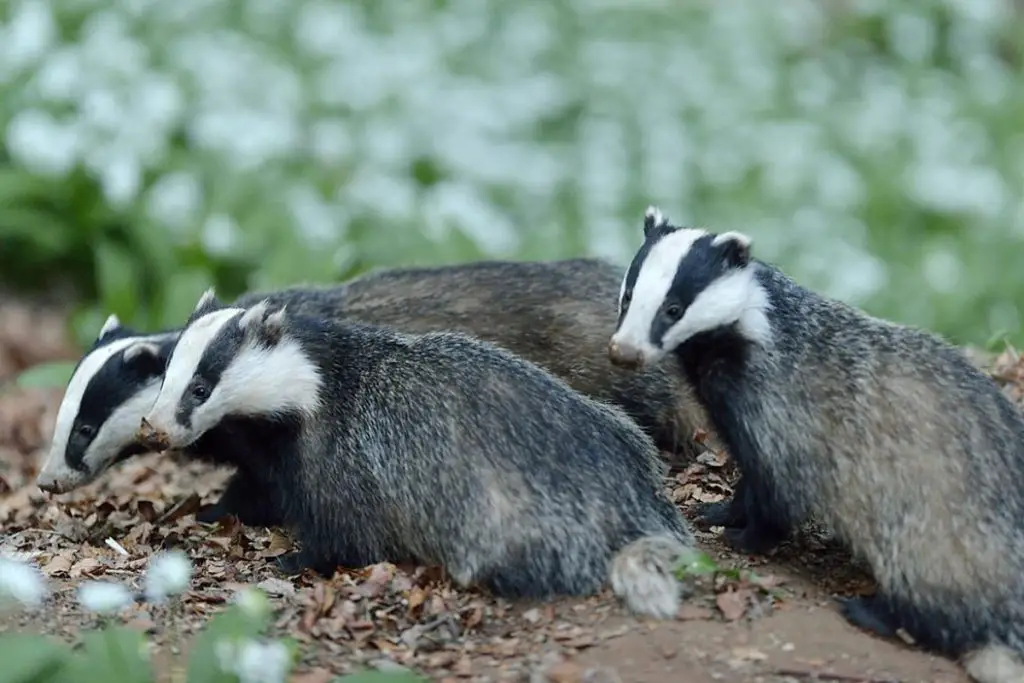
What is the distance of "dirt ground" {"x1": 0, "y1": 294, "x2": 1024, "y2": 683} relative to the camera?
5391mm

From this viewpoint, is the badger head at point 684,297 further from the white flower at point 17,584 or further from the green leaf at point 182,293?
the green leaf at point 182,293

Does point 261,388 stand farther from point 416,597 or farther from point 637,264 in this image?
point 637,264

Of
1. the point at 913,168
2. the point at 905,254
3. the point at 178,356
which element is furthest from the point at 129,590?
the point at 913,168

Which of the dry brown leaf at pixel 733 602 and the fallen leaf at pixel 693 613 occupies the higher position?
the dry brown leaf at pixel 733 602

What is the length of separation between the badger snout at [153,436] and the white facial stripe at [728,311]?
194 cm

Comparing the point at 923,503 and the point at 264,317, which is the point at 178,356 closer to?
the point at 264,317

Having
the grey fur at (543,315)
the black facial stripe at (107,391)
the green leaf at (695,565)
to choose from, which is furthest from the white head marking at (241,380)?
the green leaf at (695,565)

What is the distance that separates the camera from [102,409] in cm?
684

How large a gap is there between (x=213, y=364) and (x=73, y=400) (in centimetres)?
86

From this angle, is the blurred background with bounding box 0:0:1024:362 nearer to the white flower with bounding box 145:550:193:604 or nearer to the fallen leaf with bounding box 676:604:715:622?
the fallen leaf with bounding box 676:604:715:622

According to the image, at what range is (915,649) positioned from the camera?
5660 mm

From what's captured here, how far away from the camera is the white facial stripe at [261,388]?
6.35 metres

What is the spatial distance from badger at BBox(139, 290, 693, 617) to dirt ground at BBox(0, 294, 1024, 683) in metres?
0.14

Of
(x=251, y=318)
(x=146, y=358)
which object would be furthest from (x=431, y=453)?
(x=146, y=358)
